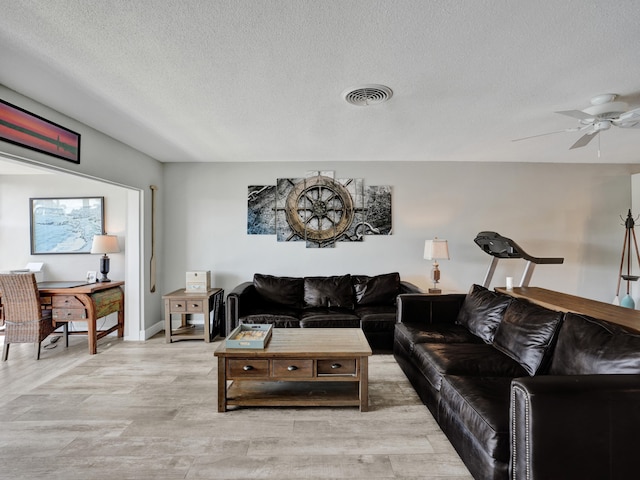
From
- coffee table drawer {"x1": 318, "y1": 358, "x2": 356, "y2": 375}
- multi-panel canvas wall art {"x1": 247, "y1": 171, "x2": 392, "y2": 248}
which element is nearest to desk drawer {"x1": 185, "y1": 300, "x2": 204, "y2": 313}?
multi-panel canvas wall art {"x1": 247, "y1": 171, "x2": 392, "y2": 248}

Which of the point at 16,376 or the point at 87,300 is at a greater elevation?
the point at 87,300

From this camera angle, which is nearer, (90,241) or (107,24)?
(107,24)

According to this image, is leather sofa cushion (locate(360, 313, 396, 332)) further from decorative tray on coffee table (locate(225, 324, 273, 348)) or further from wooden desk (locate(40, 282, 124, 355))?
wooden desk (locate(40, 282, 124, 355))

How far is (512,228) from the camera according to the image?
4691mm

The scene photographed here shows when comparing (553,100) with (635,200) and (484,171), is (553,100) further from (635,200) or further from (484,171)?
(635,200)

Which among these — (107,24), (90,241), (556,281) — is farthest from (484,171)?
(90,241)

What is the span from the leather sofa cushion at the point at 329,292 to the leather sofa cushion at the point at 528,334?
1.91 meters

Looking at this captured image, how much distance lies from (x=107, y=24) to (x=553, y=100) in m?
3.07

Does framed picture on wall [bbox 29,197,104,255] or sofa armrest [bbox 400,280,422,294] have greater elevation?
framed picture on wall [bbox 29,197,104,255]

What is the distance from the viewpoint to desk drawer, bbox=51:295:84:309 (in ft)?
11.8

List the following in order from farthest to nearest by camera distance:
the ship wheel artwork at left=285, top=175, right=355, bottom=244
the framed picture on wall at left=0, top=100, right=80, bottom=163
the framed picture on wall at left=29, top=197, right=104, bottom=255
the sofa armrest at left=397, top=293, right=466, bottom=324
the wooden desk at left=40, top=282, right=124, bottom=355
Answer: the ship wheel artwork at left=285, top=175, right=355, bottom=244 → the framed picture on wall at left=29, top=197, right=104, bottom=255 → the wooden desk at left=40, top=282, right=124, bottom=355 → the sofa armrest at left=397, top=293, right=466, bottom=324 → the framed picture on wall at left=0, top=100, right=80, bottom=163

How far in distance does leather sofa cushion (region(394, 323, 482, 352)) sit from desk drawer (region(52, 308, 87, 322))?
3481mm

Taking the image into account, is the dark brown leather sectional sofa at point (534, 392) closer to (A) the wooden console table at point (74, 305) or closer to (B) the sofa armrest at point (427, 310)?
(B) the sofa armrest at point (427, 310)

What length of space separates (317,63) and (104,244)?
3.76 m
